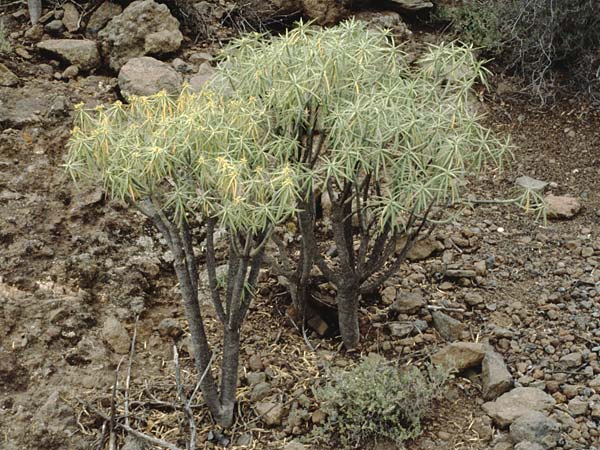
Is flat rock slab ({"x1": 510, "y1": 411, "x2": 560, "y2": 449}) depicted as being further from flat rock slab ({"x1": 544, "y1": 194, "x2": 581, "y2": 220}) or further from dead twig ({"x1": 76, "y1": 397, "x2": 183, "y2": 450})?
flat rock slab ({"x1": 544, "y1": 194, "x2": 581, "y2": 220})

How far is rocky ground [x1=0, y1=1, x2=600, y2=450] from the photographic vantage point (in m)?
3.96

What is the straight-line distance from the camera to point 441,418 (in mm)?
4027

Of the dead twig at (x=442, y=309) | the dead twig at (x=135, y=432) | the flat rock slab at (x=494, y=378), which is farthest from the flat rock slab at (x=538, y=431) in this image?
the dead twig at (x=135, y=432)

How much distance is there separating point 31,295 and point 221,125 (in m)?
1.65

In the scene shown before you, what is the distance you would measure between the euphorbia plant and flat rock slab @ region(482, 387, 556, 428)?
1273 mm

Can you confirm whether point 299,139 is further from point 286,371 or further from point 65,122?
point 65,122

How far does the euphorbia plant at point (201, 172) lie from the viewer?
3238mm

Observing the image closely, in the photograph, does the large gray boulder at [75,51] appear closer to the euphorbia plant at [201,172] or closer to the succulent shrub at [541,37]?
the euphorbia plant at [201,172]

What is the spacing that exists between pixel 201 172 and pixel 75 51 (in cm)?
289

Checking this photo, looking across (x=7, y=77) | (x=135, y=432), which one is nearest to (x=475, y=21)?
(x=7, y=77)

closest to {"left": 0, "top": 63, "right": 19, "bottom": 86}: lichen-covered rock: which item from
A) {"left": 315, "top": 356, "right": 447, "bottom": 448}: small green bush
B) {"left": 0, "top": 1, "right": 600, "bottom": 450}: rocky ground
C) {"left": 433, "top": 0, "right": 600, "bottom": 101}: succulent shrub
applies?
{"left": 0, "top": 1, "right": 600, "bottom": 450}: rocky ground

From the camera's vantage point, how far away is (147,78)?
550 centimetres

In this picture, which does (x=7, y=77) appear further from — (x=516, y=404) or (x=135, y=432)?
(x=516, y=404)

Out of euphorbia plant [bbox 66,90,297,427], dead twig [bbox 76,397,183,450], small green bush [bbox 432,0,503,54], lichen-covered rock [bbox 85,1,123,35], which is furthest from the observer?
small green bush [bbox 432,0,503,54]
